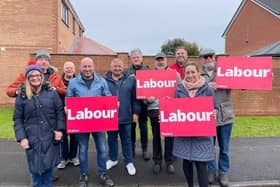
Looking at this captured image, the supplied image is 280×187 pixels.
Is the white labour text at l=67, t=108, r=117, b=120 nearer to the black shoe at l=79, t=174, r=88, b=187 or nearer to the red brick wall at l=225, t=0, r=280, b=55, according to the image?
the black shoe at l=79, t=174, r=88, b=187

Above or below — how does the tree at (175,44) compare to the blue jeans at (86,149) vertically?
above

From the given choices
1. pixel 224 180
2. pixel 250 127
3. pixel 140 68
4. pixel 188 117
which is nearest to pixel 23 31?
pixel 250 127

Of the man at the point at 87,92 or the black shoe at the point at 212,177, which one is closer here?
the man at the point at 87,92

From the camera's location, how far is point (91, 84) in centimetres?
563

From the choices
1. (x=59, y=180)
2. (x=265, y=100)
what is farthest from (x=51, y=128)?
(x=265, y=100)

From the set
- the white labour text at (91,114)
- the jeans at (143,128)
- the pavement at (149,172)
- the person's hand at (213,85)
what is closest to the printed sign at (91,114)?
the white labour text at (91,114)

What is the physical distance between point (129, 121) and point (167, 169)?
1115mm

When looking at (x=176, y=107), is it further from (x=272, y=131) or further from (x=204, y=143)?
(x=272, y=131)

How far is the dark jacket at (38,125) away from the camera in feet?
15.2

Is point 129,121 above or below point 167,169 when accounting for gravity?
above

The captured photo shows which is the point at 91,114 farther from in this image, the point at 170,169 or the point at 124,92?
the point at 170,169

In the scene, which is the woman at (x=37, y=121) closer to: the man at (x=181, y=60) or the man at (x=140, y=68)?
the man at (x=140, y=68)

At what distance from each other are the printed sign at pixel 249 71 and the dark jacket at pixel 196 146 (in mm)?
1070

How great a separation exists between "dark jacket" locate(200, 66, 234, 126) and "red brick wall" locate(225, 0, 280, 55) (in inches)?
1174
